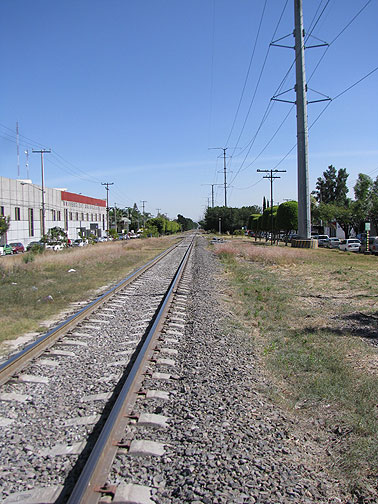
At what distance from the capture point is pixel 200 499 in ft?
11.0

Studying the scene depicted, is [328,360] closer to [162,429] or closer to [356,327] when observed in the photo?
[356,327]

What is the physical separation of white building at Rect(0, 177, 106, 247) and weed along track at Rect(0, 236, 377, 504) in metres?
48.9

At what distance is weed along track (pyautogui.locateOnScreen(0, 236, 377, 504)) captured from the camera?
3482 millimetres

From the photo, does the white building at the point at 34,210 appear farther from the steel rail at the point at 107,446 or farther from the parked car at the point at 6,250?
the steel rail at the point at 107,446

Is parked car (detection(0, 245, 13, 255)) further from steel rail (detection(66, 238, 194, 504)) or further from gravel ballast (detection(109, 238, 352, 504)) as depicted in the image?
gravel ballast (detection(109, 238, 352, 504))

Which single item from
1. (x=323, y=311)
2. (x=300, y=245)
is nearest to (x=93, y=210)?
(x=300, y=245)

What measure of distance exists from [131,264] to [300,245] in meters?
13.8

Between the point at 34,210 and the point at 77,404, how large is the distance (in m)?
73.6

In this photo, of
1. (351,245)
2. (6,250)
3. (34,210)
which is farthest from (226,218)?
(6,250)

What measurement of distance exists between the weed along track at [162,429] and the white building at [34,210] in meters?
48.9

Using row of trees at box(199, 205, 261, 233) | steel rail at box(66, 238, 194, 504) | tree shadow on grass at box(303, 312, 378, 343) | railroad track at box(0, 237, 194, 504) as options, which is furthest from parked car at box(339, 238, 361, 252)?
row of trees at box(199, 205, 261, 233)

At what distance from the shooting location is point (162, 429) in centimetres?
453

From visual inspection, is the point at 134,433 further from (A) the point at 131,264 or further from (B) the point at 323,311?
(A) the point at 131,264

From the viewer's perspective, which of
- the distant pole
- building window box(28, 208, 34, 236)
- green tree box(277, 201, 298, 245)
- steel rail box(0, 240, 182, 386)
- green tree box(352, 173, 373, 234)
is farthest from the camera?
building window box(28, 208, 34, 236)
